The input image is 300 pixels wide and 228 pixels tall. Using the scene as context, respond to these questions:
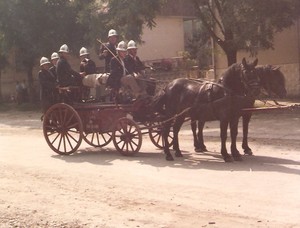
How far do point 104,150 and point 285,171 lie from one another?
5.26 m

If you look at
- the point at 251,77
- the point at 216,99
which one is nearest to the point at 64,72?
the point at 216,99

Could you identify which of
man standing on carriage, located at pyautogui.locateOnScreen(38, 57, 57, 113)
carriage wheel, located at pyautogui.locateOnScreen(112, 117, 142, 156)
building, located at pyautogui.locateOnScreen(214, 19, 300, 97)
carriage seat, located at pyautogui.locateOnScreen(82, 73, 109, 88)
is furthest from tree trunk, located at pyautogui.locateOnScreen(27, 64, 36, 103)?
carriage wheel, located at pyautogui.locateOnScreen(112, 117, 142, 156)

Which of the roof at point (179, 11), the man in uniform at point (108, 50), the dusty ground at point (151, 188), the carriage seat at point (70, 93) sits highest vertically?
the roof at point (179, 11)

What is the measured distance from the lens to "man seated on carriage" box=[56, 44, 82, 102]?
41.3 feet

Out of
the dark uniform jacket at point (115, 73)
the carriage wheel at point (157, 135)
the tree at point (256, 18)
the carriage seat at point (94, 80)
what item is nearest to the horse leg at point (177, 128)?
the carriage wheel at point (157, 135)

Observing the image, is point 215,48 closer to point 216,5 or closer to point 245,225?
point 216,5

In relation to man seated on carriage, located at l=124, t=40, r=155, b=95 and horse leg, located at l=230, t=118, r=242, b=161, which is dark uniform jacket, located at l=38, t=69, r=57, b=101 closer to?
man seated on carriage, located at l=124, t=40, r=155, b=95

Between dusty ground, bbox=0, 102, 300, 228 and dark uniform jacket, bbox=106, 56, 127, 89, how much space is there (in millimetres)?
1732

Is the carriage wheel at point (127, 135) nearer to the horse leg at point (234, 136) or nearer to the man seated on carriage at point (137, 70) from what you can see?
the man seated on carriage at point (137, 70)

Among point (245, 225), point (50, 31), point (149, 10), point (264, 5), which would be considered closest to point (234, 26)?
point (264, 5)

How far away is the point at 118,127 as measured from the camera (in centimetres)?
1159

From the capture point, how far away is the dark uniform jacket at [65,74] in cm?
1259

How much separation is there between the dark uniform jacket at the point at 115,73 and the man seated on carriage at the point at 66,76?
4.24 feet

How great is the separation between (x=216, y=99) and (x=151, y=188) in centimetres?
287
